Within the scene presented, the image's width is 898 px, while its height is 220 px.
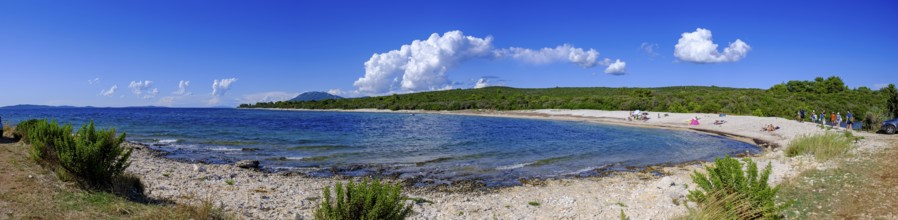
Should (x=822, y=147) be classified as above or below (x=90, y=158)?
below

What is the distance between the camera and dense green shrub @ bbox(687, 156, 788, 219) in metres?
6.82

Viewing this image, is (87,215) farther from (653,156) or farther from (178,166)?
(653,156)

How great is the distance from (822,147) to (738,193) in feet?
41.1

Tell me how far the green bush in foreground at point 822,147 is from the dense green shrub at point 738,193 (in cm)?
1087

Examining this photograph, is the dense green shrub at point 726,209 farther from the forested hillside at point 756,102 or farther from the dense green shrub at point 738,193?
the forested hillside at point 756,102

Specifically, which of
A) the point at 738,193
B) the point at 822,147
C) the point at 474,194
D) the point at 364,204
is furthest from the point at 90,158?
the point at 822,147

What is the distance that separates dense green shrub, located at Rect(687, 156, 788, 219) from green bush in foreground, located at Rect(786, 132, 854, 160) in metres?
10.9

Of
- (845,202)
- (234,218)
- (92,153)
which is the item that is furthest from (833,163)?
(92,153)

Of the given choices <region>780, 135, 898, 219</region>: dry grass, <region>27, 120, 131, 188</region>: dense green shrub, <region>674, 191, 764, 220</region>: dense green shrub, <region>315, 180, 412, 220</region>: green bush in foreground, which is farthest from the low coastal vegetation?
<region>780, 135, 898, 219</region>: dry grass

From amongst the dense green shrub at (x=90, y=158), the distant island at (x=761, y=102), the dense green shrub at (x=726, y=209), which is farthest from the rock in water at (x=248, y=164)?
the distant island at (x=761, y=102)

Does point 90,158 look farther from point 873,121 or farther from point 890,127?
point 873,121

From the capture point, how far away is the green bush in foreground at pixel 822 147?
15.5 meters

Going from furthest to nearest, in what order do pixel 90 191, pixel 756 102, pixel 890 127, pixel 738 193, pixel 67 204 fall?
pixel 756 102
pixel 890 127
pixel 90 191
pixel 738 193
pixel 67 204

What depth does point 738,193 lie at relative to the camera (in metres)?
7.24
